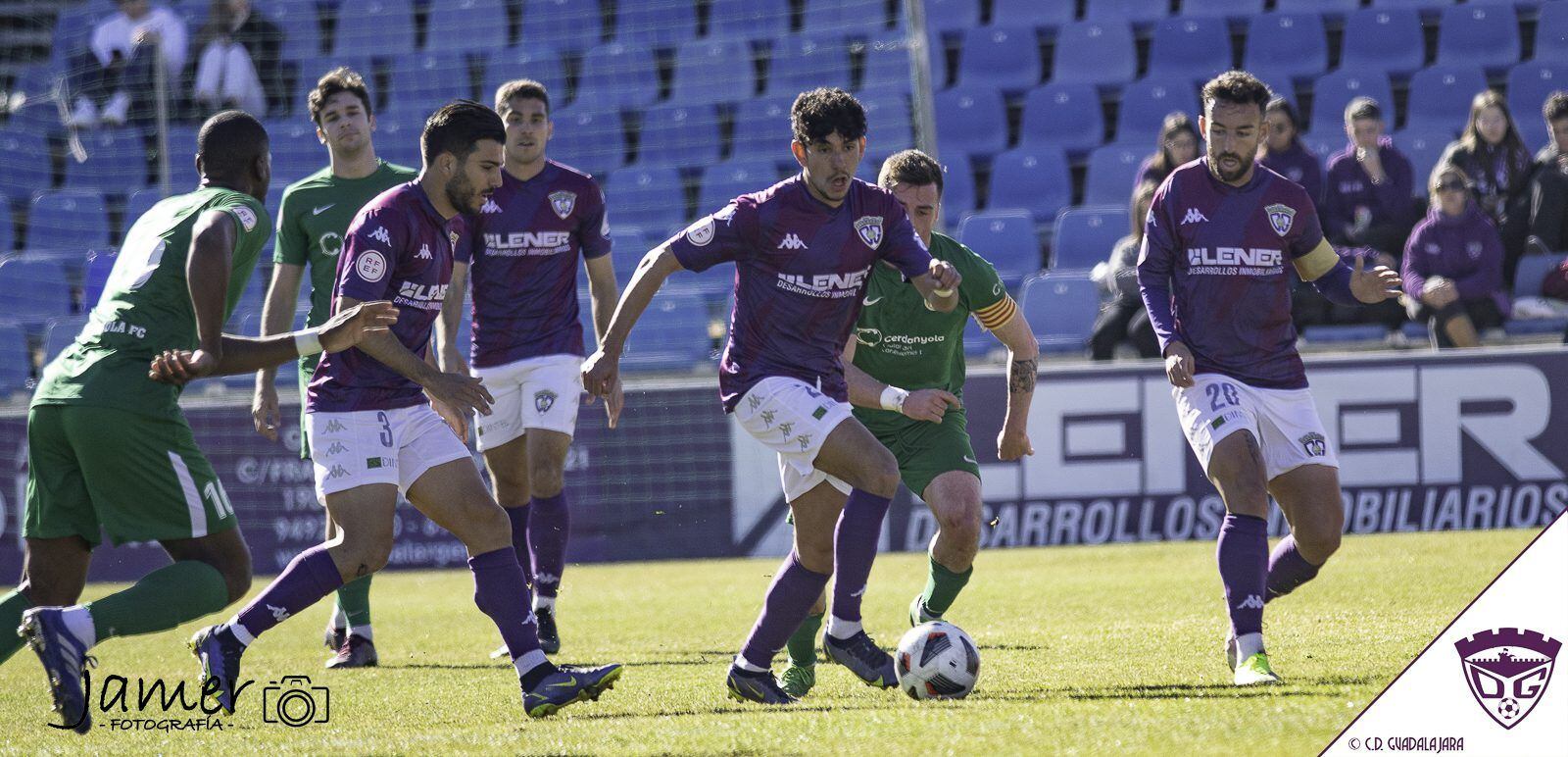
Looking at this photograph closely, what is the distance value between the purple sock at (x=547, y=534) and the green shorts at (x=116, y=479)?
2594 mm

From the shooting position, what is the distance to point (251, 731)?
5.58m

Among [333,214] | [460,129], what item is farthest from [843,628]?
[333,214]

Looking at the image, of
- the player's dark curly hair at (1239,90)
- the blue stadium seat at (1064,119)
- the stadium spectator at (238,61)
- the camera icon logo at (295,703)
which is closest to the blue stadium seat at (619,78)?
the stadium spectator at (238,61)

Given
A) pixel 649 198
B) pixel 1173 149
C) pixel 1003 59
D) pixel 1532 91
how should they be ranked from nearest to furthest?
pixel 1173 149, pixel 1532 91, pixel 649 198, pixel 1003 59

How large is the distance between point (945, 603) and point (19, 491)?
28.4ft

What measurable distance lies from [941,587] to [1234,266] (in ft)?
5.86

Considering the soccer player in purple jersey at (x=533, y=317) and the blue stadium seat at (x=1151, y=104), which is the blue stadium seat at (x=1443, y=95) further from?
the soccer player in purple jersey at (x=533, y=317)

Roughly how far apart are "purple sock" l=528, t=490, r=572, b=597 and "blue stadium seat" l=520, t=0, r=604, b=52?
30.9 ft

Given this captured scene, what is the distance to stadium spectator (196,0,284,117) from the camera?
1541 centimetres

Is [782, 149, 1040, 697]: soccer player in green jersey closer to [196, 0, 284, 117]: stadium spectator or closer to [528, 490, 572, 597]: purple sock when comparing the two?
[528, 490, 572, 597]: purple sock

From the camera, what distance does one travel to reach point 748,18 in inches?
655

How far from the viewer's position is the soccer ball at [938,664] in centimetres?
561

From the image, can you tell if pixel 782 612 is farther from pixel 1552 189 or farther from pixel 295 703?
pixel 1552 189

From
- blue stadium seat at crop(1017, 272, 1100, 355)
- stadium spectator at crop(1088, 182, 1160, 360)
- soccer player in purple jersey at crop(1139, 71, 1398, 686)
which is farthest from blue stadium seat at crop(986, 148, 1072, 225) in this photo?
soccer player in purple jersey at crop(1139, 71, 1398, 686)
